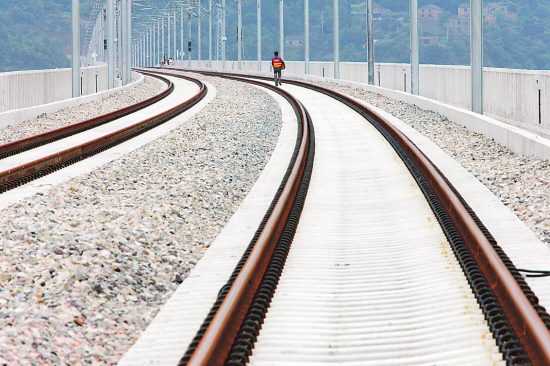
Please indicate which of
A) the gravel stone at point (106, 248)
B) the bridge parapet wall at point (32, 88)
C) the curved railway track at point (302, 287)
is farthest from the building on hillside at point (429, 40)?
the curved railway track at point (302, 287)

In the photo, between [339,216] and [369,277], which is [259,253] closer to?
[369,277]

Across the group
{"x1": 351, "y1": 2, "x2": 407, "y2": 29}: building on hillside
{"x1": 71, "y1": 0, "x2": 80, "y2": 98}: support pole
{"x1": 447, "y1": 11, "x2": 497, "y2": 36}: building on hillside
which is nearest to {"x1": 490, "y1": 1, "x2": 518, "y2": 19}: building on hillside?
{"x1": 447, "y1": 11, "x2": 497, "y2": 36}: building on hillside

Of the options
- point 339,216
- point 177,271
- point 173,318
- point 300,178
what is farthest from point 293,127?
point 173,318

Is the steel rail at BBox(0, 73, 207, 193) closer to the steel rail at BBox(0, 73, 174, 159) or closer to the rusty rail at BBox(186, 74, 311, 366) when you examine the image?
the steel rail at BBox(0, 73, 174, 159)

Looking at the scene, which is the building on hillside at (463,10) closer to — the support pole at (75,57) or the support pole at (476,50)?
the support pole at (75,57)

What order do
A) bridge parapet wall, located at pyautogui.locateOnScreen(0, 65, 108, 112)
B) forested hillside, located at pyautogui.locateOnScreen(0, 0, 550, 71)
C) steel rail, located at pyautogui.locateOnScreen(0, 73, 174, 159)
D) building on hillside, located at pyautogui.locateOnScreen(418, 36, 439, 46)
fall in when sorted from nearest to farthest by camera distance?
steel rail, located at pyautogui.locateOnScreen(0, 73, 174, 159)
bridge parapet wall, located at pyautogui.locateOnScreen(0, 65, 108, 112)
forested hillside, located at pyautogui.locateOnScreen(0, 0, 550, 71)
building on hillside, located at pyautogui.locateOnScreen(418, 36, 439, 46)

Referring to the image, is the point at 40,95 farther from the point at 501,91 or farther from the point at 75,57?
the point at 501,91

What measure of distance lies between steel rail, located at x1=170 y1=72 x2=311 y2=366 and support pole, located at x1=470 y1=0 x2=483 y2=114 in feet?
37.0

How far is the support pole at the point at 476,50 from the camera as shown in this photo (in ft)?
58.1

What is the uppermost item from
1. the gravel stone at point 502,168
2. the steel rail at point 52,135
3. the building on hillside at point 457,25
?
the building on hillside at point 457,25

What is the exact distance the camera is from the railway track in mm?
4441

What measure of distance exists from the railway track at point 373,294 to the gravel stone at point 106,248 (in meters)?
0.61

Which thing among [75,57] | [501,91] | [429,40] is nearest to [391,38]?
[429,40]

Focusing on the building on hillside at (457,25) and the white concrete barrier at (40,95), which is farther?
the building on hillside at (457,25)
